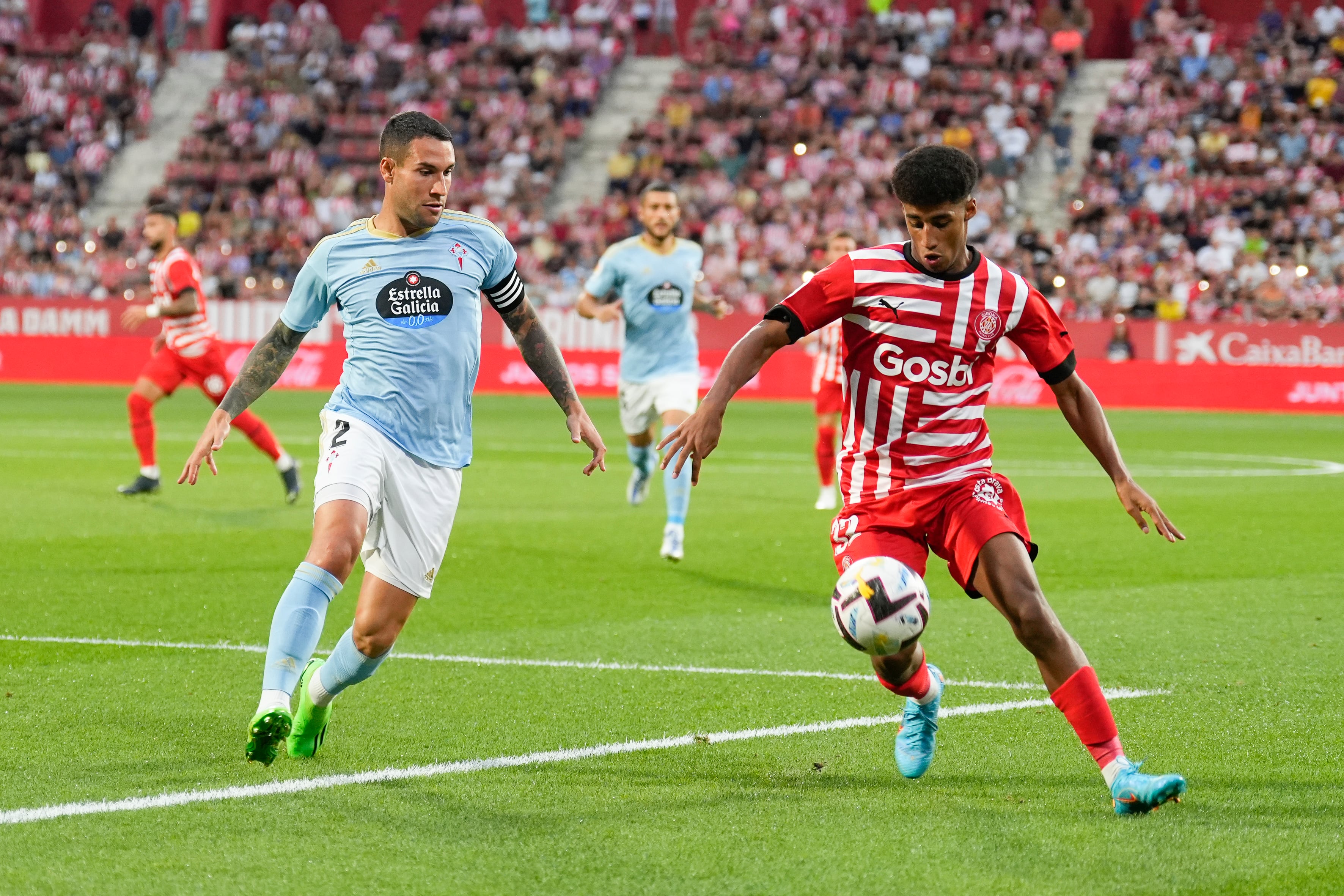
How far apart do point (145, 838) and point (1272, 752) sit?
3681mm

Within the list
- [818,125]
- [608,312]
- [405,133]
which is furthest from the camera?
[818,125]

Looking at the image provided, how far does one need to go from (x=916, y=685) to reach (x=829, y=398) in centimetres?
958

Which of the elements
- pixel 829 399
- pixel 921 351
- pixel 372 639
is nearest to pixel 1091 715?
pixel 921 351

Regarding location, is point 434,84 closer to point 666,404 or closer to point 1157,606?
point 666,404

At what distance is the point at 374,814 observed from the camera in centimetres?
503

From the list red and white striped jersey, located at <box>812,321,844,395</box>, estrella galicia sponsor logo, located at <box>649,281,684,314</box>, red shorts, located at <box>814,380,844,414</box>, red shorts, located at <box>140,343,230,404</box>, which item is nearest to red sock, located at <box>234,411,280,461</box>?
red shorts, located at <box>140,343,230,404</box>

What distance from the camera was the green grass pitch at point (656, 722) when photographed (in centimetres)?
456

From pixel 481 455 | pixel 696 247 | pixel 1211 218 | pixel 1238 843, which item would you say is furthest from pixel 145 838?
pixel 1211 218

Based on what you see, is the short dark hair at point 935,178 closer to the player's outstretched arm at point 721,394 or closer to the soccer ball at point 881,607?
the player's outstretched arm at point 721,394

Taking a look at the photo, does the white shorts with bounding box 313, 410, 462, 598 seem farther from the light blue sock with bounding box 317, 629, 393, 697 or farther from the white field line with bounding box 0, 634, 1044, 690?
the white field line with bounding box 0, 634, 1044, 690

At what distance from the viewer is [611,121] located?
40.0 m

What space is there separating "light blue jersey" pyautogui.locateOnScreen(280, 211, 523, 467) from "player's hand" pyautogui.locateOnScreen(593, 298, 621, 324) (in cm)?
575

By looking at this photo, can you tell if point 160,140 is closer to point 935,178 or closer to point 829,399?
point 829,399

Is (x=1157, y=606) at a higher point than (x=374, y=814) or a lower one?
lower
